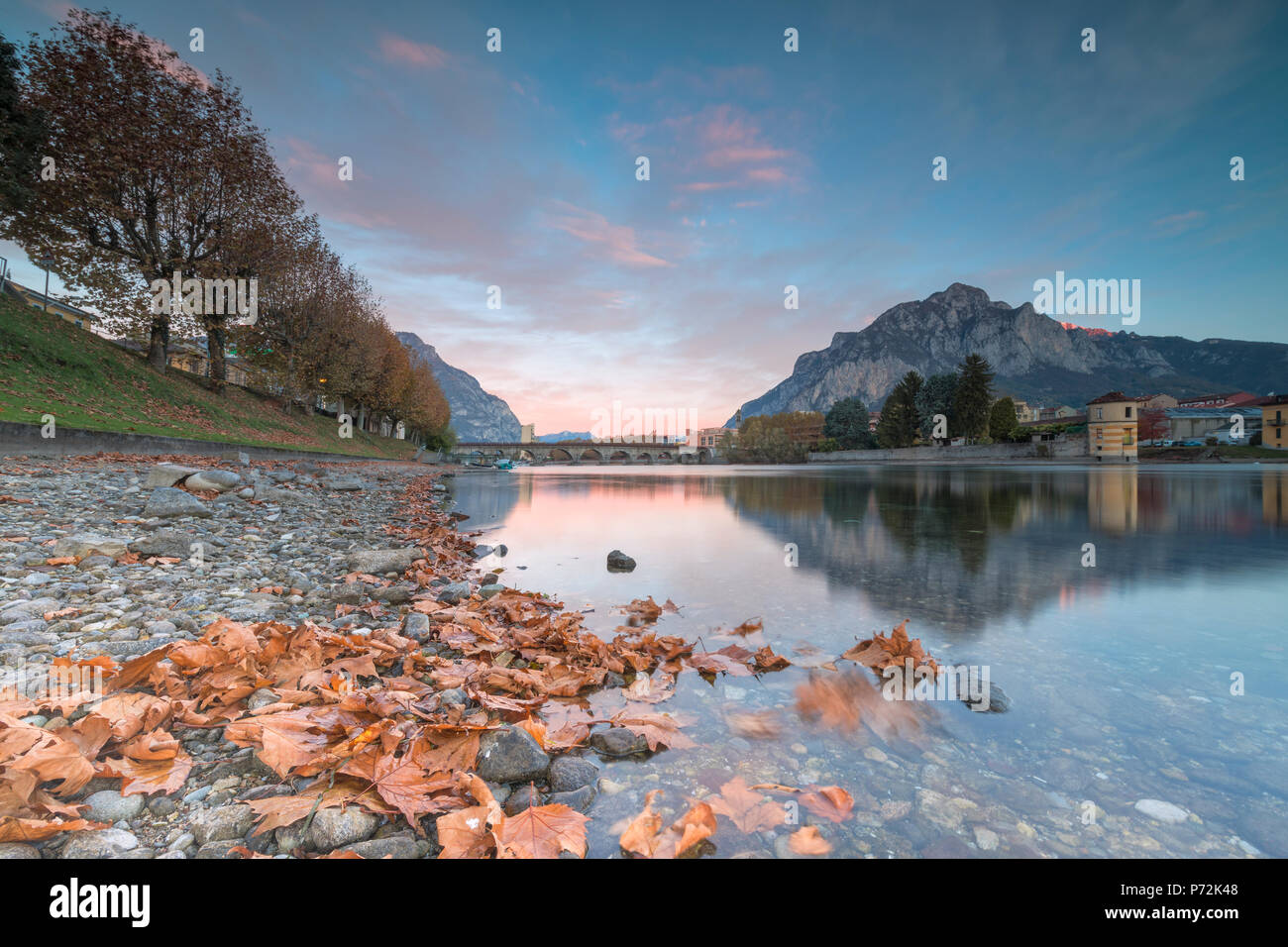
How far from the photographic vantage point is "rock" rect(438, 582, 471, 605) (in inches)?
232

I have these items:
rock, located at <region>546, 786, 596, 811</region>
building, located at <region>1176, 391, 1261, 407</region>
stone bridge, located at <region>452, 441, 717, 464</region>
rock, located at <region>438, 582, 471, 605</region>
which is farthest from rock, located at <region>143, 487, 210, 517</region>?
building, located at <region>1176, 391, 1261, 407</region>

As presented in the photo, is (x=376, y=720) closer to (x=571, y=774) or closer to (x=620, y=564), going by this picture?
(x=571, y=774)

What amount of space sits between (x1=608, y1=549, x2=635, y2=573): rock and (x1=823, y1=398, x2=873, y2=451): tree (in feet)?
410

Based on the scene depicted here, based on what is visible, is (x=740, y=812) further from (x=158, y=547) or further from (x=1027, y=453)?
(x=1027, y=453)

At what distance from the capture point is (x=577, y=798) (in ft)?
7.87

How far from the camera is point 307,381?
39.6 m

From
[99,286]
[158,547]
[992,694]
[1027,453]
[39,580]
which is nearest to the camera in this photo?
[992,694]

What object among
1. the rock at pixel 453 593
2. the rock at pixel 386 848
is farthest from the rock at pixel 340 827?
the rock at pixel 453 593

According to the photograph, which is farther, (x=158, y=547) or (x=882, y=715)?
(x=158, y=547)

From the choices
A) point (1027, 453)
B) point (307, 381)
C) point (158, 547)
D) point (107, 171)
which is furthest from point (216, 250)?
point (1027, 453)

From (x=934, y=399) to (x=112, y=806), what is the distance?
374 feet

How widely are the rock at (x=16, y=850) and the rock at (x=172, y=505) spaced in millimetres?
7826

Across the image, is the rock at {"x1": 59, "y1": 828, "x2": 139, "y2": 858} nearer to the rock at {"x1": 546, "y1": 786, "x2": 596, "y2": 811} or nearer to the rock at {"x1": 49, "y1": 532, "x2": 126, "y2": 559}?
the rock at {"x1": 546, "y1": 786, "x2": 596, "y2": 811}
